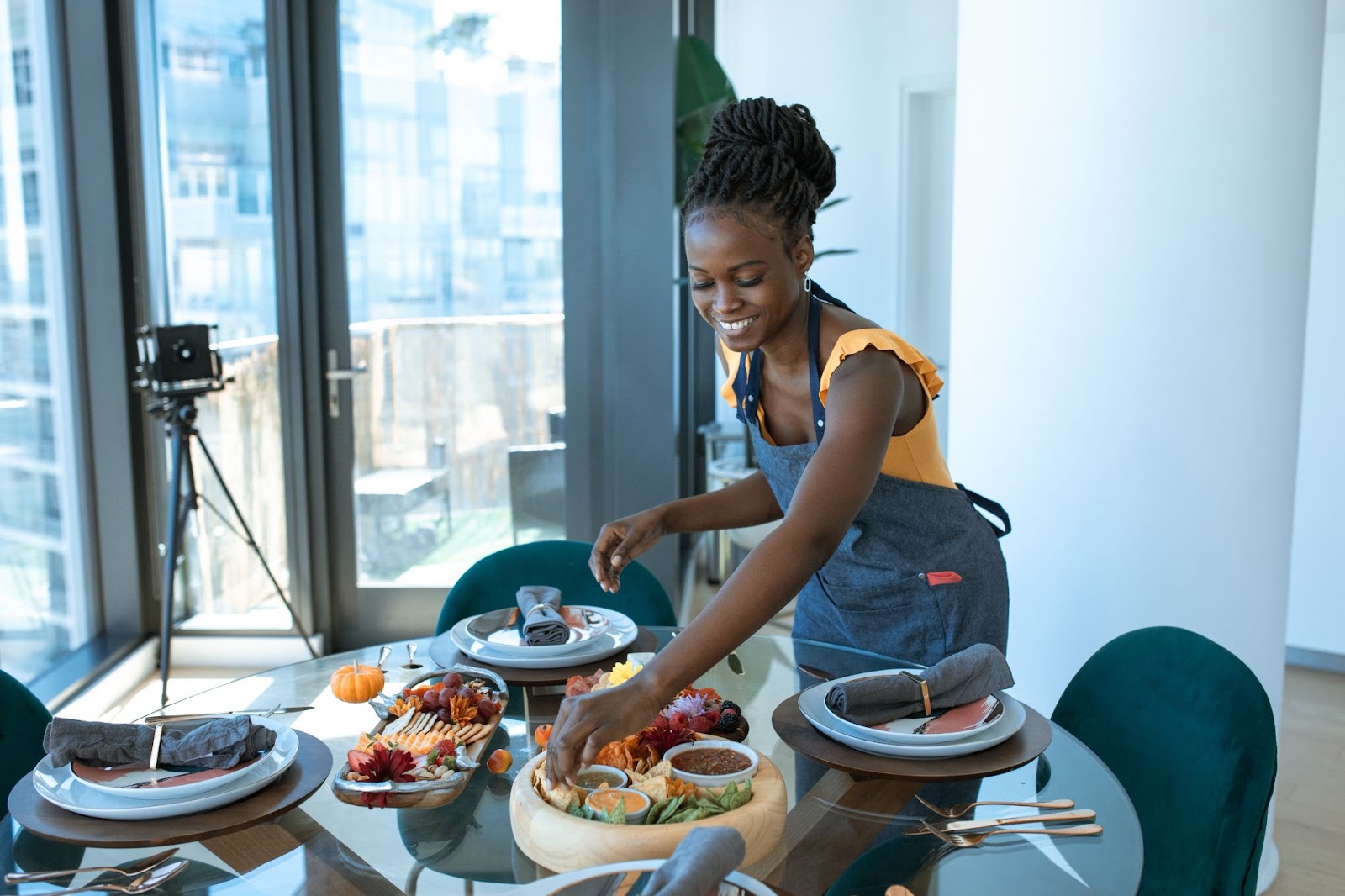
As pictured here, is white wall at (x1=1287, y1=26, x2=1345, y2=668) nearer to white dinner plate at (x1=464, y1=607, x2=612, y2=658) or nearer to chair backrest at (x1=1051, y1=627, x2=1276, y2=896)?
chair backrest at (x1=1051, y1=627, x2=1276, y2=896)

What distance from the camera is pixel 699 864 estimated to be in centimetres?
84

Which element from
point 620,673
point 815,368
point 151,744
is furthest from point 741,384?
point 151,744

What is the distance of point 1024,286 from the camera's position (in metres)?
2.32

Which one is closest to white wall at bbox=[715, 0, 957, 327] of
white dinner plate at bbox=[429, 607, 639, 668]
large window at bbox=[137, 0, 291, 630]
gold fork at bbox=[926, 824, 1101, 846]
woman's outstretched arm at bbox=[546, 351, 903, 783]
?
large window at bbox=[137, 0, 291, 630]

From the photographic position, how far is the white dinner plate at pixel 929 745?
4.03ft

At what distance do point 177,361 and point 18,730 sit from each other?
180 centimetres

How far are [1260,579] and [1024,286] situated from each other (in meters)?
0.73

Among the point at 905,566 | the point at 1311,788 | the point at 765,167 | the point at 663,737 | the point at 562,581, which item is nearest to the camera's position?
the point at 663,737

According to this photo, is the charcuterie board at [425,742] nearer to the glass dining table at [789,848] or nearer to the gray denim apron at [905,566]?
the glass dining table at [789,848]

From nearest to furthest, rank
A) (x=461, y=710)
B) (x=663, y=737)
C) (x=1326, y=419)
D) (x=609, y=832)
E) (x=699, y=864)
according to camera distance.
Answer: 1. (x=699, y=864)
2. (x=609, y=832)
3. (x=663, y=737)
4. (x=461, y=710)
5. (x=1326, y=419)

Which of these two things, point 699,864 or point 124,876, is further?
point 124,876

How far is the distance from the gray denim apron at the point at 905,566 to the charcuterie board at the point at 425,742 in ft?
1.73

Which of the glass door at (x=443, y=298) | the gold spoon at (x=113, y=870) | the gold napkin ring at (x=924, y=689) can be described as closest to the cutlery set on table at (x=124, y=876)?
the gold spoon at (x=113, y=870)

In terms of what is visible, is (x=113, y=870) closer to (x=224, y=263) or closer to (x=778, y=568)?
(x=778, y=568)
